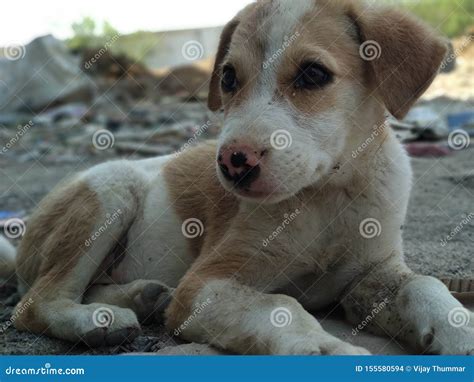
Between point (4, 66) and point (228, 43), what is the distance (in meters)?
11.4

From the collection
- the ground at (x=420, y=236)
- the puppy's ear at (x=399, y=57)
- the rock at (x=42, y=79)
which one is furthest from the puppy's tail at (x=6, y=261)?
the rock at (x=42, y=79)

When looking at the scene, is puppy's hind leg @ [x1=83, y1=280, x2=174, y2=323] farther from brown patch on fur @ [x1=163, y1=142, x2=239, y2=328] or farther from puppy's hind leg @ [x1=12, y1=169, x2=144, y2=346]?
brown patch on fur @ [x1=163, y1=142, x2=239, y2=328]

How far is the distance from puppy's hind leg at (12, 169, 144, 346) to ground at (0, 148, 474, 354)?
0.09 metres

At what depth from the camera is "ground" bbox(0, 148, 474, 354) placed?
3375mm

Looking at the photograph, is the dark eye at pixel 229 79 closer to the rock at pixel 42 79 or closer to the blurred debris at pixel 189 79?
the blurred debris at pixel 189 79

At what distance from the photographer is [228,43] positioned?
157 inches

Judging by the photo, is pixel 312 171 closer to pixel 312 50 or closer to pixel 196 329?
pixel 312 50

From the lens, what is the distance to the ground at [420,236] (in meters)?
3.38

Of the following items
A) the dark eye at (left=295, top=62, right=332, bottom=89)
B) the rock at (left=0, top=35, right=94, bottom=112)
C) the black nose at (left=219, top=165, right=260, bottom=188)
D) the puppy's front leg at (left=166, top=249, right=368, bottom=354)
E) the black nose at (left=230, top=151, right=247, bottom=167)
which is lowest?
the rock at (left=0, top=35, right=94, bottom=112)

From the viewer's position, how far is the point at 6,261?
15.2ft

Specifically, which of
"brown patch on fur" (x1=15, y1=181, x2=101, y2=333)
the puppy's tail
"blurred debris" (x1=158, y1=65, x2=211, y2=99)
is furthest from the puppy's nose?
"blurred debris" (x1=158, y1=65, x2=211, y2=99)

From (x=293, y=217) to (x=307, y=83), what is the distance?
64 cm

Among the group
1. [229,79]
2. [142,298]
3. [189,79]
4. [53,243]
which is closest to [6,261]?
[53,243]

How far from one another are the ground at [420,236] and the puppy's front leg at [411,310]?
0.29 ft
